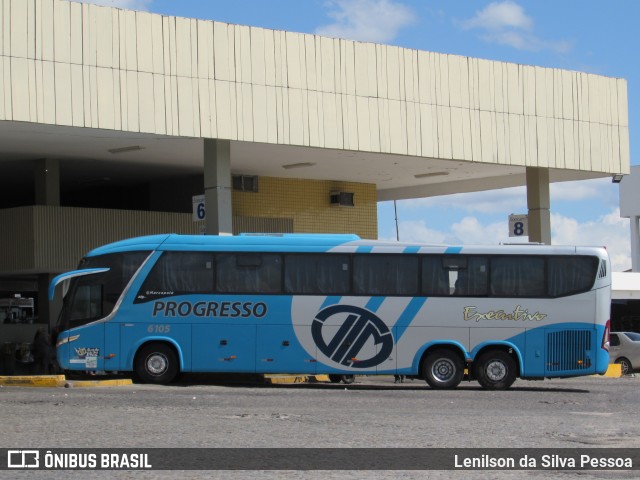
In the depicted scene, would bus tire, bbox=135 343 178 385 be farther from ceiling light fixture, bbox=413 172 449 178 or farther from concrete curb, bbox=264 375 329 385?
ceiling light fixture, bbox=413 172 449 178

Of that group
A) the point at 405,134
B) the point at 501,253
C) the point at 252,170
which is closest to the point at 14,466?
the point at 501,253

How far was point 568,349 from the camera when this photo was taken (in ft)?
79.2

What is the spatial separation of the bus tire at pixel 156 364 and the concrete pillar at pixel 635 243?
51093 millimetres

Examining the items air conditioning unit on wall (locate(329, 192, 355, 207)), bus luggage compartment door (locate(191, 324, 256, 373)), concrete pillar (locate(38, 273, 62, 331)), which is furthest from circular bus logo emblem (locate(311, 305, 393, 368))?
air conditioning unit on wall (locate(329, 192, 355, 207))

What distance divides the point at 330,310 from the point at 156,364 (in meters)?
3.74

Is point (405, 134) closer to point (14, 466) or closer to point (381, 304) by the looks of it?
point (381, 304)

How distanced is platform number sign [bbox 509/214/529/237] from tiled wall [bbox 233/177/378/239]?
6698 mm

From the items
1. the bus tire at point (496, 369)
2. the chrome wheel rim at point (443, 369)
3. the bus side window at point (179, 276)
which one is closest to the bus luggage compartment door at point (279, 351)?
the bus side window at point (179, 276)

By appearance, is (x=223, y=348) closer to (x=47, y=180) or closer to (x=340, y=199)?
(x=47, y=180)

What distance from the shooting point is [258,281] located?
Result: 78.7 feet

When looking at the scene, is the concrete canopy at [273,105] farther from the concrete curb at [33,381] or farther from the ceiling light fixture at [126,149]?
the concrete curb at [33,381]

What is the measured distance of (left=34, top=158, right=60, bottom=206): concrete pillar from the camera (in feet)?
106

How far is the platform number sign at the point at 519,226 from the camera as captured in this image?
35406mm

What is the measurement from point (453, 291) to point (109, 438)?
1263 cm
